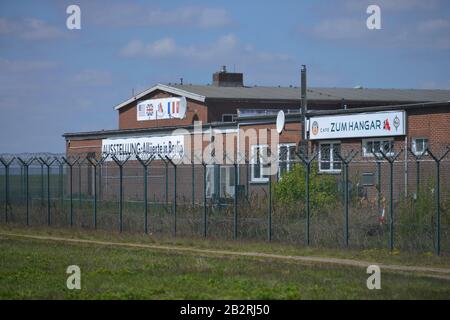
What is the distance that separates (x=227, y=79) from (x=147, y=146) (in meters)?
13.7

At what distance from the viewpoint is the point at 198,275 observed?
55.5 ft

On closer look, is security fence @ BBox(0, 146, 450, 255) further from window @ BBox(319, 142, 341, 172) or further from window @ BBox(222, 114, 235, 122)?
window @ BBox(222, 114, 235, 122)

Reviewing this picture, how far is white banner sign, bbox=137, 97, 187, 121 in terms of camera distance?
5453 cm

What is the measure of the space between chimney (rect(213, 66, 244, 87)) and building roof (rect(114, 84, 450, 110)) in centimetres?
134

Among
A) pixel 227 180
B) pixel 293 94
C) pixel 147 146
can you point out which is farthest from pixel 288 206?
pixel 293 94

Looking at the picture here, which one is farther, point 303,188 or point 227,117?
point 227,117

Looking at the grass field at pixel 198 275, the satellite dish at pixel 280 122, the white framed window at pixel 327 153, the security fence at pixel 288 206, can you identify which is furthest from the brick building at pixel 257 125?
the grass field at pixel 198 275

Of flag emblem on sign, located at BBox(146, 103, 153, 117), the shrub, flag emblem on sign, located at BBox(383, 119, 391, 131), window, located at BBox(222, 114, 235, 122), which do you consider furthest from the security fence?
flag emblem on sign, located at BBox(146, 103, 153, 117)

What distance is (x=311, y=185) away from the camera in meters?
27.4

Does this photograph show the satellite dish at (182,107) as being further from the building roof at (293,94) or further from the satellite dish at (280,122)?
the satellite dish at (280,122)

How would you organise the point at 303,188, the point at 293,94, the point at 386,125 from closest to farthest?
the point at 303,188
the point at 386,125
the point at 293,94

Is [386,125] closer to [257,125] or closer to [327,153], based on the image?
[327,153]

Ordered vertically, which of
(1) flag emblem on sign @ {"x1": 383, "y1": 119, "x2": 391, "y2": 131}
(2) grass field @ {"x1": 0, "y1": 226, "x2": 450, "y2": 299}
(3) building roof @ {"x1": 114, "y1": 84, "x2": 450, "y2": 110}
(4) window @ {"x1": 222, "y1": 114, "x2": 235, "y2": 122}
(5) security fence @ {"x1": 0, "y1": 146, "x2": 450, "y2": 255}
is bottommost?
(2) grass field @ {"x1": 0, "y1": 226, "x2": 450, "y2": 299}
